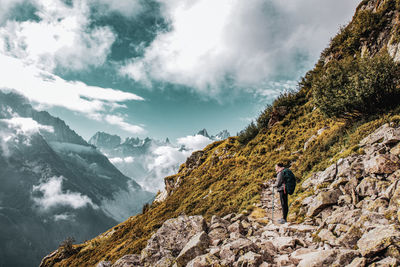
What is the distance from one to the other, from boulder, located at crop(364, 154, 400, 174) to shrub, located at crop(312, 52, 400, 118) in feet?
19.3

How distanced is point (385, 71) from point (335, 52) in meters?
16.4

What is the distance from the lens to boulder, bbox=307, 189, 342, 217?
25.5ft

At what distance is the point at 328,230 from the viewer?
6.12m

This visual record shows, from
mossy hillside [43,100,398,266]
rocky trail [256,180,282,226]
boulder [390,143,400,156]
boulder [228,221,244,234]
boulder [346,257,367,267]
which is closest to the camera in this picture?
boulder [346,257,367,267]

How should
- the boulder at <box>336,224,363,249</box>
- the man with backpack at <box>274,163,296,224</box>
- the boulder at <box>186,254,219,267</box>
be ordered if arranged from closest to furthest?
the boulder at <box>336,224,363,249</box> < the boulder at <box>186,254,219,267</box> < the man with backpack at <box>274,163,296,224</box>

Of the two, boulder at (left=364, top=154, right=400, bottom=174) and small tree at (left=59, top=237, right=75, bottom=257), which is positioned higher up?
boulder at (left=364, top=154, right=400, bottom=174)

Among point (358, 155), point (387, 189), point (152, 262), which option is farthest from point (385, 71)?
point (152, 262)

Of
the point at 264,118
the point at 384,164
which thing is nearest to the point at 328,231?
the point at 384,164

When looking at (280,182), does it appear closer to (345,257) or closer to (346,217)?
(346,217)

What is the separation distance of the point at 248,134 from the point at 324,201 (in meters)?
22.1

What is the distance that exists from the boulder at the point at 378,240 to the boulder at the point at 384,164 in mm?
3405

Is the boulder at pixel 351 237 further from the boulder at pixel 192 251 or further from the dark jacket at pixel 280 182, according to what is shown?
the boulder at pixel 192 251

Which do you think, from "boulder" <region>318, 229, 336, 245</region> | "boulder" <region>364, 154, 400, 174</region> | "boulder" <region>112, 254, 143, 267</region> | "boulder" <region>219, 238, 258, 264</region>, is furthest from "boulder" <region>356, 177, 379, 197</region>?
"boulder" <region>112, 254, 143, 267</region>

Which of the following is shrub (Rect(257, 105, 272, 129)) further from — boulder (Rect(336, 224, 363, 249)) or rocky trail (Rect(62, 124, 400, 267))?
boulder (Rect(336, 224, 363, 249))
